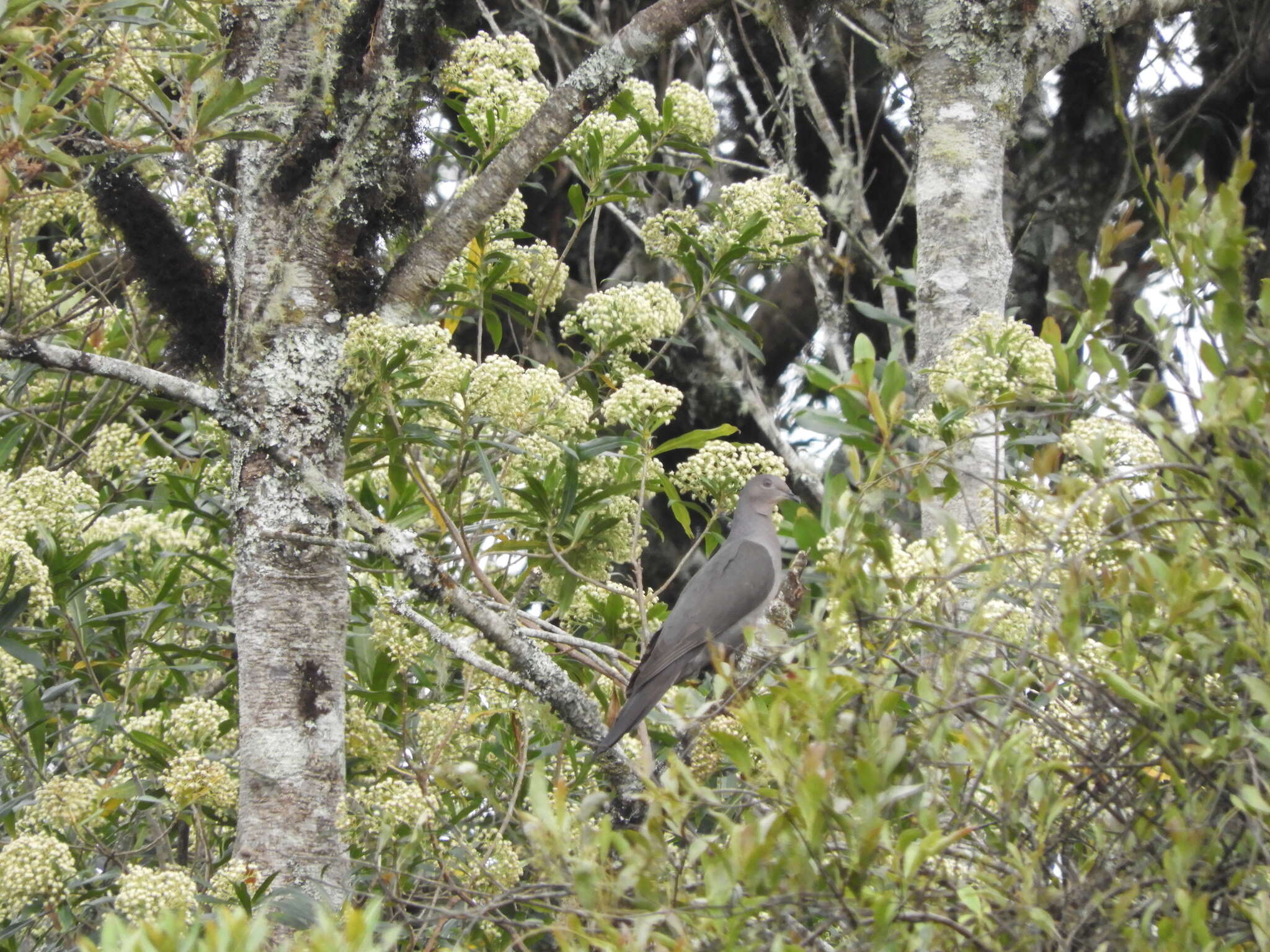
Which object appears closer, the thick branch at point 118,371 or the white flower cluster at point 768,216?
the thick branch at point 118,371

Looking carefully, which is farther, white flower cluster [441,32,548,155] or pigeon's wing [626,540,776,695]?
pigeon's wing [626,540,776,695]

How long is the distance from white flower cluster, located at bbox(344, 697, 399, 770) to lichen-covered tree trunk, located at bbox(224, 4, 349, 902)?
0.21 m

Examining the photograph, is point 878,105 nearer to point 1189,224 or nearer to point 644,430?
point 644,430

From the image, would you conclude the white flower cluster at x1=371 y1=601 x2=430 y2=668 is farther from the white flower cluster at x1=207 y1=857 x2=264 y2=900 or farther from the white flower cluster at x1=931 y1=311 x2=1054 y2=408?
the white flower cluster at x1=931 y1=311 x2=1054 y2=408

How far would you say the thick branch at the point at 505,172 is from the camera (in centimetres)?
273

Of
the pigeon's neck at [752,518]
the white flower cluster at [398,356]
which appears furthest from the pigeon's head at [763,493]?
the white flower cluster at [398,356]

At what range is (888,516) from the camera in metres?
3.44

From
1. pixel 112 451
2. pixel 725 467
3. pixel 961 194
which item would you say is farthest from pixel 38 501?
pixel 961 194

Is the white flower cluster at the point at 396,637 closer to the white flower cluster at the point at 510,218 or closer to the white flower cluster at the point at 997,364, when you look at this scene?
the white flower cluster at the point at 510,218

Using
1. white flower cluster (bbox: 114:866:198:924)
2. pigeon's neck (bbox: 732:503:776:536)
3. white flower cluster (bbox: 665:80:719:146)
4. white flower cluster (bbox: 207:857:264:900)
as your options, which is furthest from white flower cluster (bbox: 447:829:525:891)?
pigeon's neck (bbox: 732:503:776:536)

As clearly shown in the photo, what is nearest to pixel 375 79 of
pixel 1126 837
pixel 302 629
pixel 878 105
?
pixel 302 629

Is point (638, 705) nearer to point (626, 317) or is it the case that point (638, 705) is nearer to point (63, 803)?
point (626, 317)

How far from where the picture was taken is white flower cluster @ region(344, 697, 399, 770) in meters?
2.68

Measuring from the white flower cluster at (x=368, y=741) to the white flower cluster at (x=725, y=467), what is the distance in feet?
2.92
